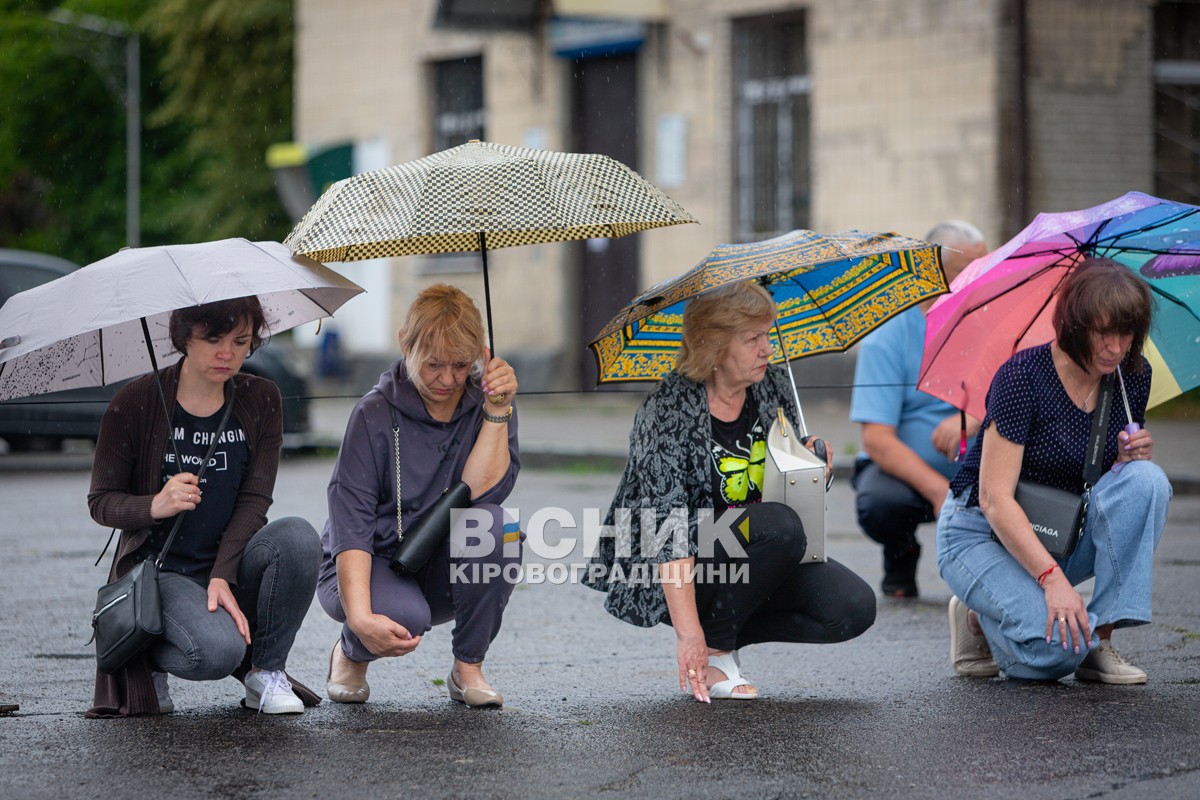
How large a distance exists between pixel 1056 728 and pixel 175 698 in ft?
8.69

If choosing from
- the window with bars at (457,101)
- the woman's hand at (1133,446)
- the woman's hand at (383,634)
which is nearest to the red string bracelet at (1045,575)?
the woman's hand at (1133,446)

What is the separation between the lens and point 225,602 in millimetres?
4758

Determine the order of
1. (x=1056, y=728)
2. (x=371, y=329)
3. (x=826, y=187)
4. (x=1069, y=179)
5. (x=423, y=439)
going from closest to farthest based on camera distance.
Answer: (x=1056, y=728) → (x=423, y=439) → (x=1069, y=179) → (x=826, y=187) → (x=371, y=329)

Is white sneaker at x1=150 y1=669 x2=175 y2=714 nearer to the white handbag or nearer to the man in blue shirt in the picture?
the white handbag

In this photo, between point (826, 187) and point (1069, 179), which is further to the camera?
point (826, 187)

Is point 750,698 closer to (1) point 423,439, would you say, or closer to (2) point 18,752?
(1) point 423,439

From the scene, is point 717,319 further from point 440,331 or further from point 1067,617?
point 1067,617

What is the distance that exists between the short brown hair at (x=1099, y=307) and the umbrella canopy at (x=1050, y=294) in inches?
14.6

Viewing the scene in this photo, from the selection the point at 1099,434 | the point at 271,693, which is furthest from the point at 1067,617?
the point at 271,693

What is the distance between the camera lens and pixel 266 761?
430 cm

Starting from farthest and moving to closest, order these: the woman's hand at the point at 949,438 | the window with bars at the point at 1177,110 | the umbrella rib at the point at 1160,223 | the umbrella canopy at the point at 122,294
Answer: the window with bars at the point at 1177,110 → the woman's hand at the point at 949,438 → the umbrella rib at the point at 1160,223 → the umbrella canopy at the point at 122,294

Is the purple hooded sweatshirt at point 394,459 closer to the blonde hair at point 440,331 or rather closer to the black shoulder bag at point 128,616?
the blonde hair at point 440,331

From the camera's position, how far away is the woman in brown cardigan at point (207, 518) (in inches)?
187

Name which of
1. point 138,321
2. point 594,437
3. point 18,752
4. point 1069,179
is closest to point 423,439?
point 138,321
